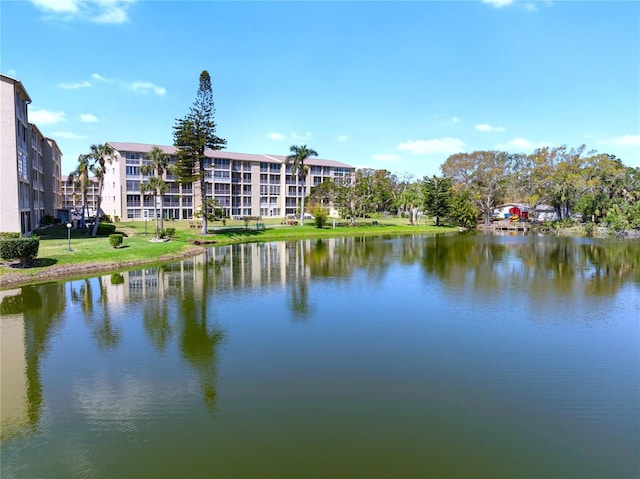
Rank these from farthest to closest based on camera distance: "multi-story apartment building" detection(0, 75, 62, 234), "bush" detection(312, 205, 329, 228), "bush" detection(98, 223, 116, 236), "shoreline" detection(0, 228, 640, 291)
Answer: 1. "bush" detection(312, 205, 329, 228)
2. "bush" detection(98, 223, 116, 236)
3. "multi-story apartment building" detection(0, 75, 62, 234)
4. "shoreline" detection(0, 228, 640, 291)

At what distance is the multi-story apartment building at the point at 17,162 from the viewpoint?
3892 cm

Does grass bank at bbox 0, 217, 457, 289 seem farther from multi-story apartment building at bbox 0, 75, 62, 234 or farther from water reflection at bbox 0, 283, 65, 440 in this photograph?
multi-story apartment building at bbox 0, 75, 62, 234

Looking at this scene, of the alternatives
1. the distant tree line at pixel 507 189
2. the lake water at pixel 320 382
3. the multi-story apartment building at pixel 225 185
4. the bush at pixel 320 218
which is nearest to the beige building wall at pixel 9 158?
the lake water at pixel 320 382

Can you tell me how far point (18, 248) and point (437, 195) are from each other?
7417cm

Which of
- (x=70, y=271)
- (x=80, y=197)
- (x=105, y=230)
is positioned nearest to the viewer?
(x=70, y=271)

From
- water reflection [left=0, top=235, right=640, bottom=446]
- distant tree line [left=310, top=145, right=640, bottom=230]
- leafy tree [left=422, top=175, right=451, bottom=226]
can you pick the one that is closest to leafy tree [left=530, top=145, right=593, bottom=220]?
distant tree line [left=310, top=145, right=640, bottom=230]

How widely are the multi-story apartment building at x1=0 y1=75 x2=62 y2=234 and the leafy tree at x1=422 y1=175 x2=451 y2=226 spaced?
66790 millimetres

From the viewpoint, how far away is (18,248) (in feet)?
98.1

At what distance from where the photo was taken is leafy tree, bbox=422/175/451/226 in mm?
89688

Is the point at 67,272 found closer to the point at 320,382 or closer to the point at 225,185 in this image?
the point at 320,382

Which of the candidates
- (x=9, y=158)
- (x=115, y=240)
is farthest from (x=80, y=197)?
(x=115, y=240)

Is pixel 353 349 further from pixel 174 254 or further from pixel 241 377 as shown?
pixel 174 254

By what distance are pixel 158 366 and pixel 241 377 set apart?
3.11 metres

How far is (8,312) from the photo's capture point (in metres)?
22.4
